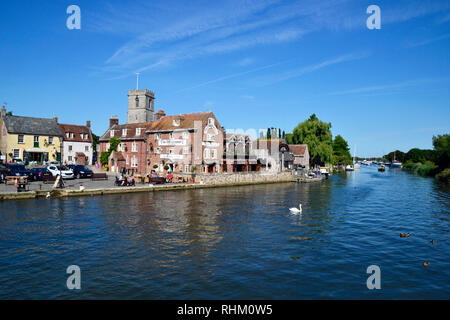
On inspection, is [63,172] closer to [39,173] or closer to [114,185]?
[39,173]

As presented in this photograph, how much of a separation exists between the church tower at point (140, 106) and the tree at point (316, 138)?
141 feet

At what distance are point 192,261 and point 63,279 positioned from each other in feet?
17.3

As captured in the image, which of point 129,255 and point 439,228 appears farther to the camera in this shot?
point 439,228

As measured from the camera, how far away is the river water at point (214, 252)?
11.5 m

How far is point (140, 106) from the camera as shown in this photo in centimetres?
6962

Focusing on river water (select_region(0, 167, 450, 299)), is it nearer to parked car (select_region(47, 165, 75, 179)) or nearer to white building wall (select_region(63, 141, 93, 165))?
parked car (select_region(47, 165, 75, 179))

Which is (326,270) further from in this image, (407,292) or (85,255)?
(85,255)

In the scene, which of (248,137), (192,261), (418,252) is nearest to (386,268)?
(418,252)

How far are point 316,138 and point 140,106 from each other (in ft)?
160

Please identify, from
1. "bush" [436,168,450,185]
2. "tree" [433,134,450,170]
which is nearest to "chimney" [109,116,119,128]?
"bush" [436,168,450,185]

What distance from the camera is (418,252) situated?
649 inches

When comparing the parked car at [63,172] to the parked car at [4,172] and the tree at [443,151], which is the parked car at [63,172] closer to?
the parked car at [4,172]

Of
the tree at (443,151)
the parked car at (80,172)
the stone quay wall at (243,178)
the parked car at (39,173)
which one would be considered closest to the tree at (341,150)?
the tree at (443,151)

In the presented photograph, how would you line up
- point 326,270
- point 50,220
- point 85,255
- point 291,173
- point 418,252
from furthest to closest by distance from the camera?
point 291,173, point 50,220, point 418,252, point 85,255, point 326,270
